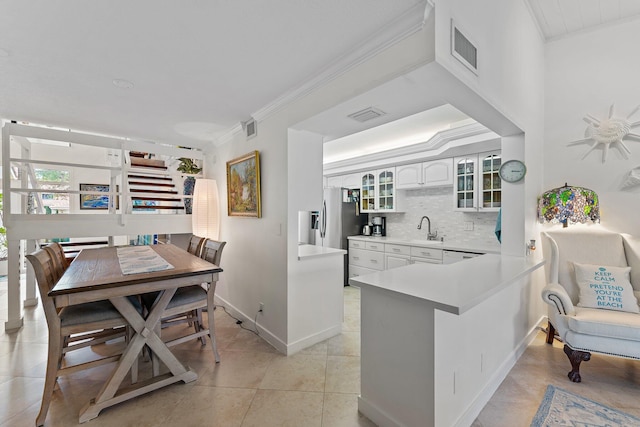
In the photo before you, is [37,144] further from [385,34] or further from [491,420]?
[491,420]

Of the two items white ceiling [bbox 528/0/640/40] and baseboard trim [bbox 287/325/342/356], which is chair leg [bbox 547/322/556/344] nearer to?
baseboard trim [bbox 287/325/342/356]

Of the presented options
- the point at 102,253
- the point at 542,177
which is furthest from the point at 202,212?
the point at 542,177

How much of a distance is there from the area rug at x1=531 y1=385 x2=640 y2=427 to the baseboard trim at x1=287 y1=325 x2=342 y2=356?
1.66 meters

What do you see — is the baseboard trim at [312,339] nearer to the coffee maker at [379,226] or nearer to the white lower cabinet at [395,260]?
the white lower cabinet at [395,260]

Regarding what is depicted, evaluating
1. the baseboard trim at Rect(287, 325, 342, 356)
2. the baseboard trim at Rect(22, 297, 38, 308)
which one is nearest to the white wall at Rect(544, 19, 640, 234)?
the baseboard trim at Rect(287, 325, 342, 356)

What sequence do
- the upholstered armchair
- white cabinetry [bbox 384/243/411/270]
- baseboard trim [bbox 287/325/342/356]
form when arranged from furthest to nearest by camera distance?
white cabinetry [bbox 384/243/411/270]
baseboard trim [bbox 287/325/342/356]
the upholstered armchair

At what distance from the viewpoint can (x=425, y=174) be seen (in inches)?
169

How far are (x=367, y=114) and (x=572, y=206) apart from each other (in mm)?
2175

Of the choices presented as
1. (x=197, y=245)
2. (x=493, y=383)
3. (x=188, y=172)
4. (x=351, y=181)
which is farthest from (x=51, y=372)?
(x=351, y=181)

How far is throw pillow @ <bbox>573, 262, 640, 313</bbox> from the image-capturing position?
7.37 feet

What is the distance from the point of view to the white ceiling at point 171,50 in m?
1.50

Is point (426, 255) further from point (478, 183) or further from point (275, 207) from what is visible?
point (275, 207)

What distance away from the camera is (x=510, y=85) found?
227 centimetres

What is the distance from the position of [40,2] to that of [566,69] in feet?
14.5
